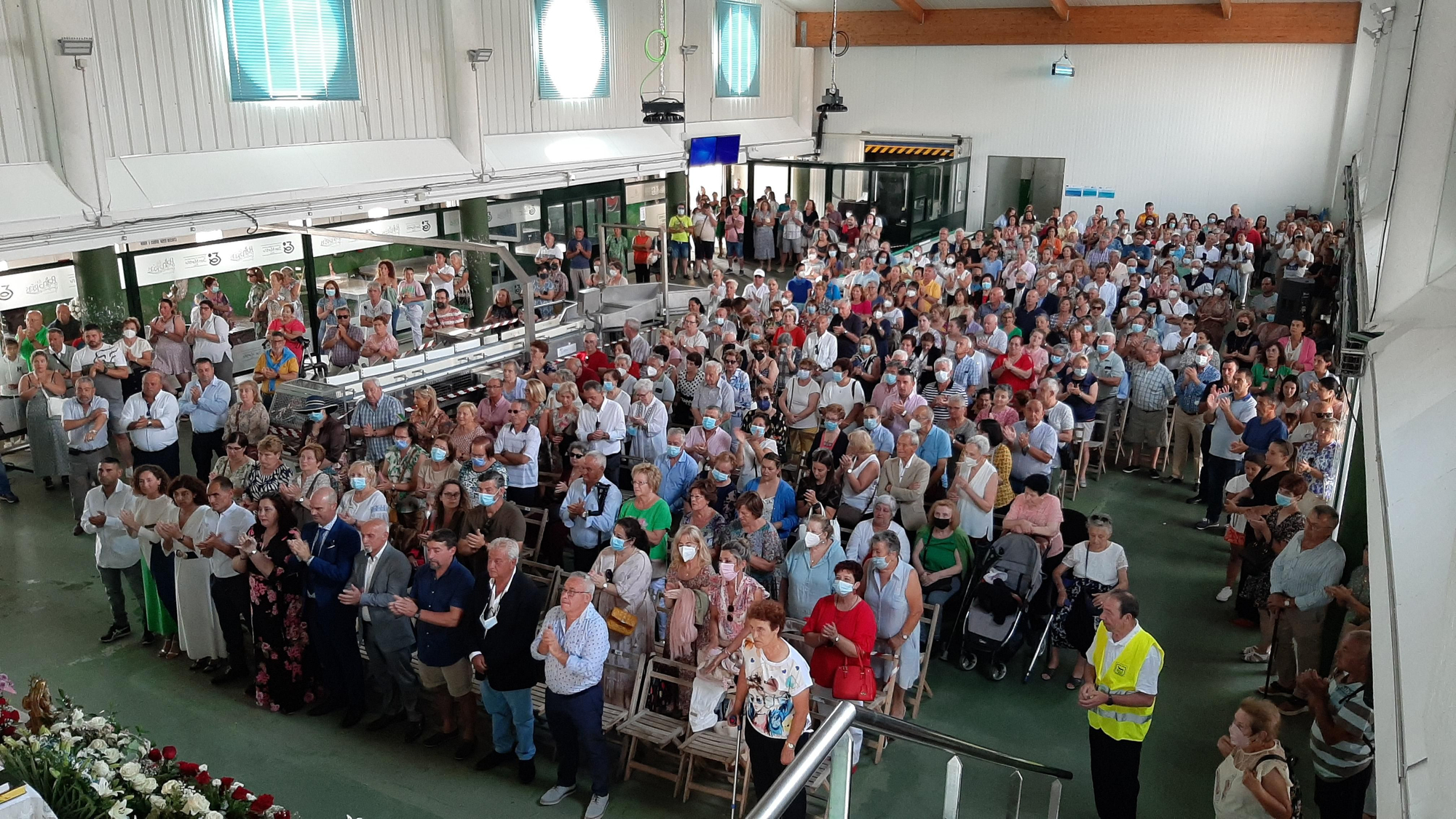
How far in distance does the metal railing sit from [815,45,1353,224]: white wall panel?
19.0 metres

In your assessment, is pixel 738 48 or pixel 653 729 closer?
pixel 653 729

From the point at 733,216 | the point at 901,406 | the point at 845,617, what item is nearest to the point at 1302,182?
the point at 733,216

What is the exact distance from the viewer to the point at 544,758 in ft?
20.6

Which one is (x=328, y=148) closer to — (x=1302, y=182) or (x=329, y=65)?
(x=329, y=65)

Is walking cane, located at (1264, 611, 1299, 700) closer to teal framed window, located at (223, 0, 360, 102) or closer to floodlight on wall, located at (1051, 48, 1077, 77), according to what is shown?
teal framed window, located at (223, 0, 360, 102)

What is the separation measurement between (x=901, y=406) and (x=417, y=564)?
12.9 ft

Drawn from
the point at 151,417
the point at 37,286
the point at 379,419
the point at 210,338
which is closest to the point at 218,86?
the point at 37,286

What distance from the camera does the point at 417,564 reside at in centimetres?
724

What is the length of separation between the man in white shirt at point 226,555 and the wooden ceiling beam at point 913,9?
18645 mm

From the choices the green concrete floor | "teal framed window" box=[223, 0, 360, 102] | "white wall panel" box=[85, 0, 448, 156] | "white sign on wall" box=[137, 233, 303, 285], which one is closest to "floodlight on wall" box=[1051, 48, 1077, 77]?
"white wall panel" box=[85, 0, 448, 156]

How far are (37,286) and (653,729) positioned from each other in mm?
9252

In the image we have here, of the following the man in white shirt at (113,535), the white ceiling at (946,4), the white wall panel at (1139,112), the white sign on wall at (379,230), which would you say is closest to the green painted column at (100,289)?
the white sign on wall at (379,230)

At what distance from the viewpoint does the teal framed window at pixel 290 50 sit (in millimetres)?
12250

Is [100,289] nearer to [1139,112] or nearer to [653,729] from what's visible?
[653,729]
